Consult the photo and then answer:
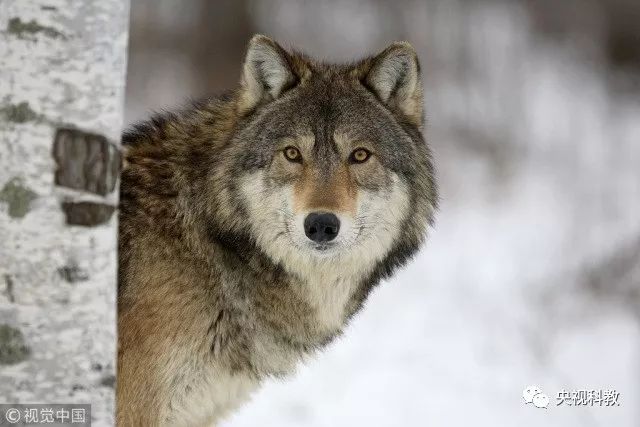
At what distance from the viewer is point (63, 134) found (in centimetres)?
213

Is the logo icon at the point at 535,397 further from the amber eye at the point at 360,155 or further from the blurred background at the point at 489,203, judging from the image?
the amber eye at the point at 360,155

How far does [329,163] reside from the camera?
11.9 feet

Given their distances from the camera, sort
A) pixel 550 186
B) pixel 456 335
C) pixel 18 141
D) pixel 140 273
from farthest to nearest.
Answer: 1. pixel 550 186
2. pixel 456 335
3. pixel 140 273
4. pixel 18 141

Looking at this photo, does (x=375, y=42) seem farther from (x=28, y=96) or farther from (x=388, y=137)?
(x=28, y=96)

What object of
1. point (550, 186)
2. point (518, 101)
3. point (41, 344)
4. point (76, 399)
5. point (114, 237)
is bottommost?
point (550, 186)

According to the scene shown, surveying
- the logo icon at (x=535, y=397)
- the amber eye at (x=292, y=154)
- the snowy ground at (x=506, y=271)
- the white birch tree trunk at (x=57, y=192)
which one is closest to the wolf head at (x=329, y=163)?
the amber eye at (x=292, y=154)

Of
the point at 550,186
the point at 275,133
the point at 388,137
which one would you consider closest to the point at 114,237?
the point at 275,133

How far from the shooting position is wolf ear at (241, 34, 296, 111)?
3750mm

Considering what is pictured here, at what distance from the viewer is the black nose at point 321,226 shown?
346cm

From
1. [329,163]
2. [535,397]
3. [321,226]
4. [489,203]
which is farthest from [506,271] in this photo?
[321,226]

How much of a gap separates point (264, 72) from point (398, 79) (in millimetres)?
592

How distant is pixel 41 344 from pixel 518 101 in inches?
320

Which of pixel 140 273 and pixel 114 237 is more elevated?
pixel 114 237

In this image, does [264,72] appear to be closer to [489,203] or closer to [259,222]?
[259,222]
